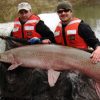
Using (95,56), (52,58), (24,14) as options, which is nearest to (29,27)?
(24,14)

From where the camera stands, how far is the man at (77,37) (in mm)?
5238

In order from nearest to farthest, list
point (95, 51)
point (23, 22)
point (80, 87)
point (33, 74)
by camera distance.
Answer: point (95, 51)
point (80, 87)
point (33, 74)
point (23, 22)

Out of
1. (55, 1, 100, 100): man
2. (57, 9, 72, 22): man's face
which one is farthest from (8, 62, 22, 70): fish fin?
(57, 9, 72, 22): man's face

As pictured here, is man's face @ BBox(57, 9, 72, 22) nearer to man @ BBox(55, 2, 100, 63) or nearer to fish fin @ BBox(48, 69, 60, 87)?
man @ BBox(55, 2, 100, 63)

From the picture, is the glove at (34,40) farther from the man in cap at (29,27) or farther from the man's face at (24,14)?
the man's face at (24,14)

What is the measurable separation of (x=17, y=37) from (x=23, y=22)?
299 mm

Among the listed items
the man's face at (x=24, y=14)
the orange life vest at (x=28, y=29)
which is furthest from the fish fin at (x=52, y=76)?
the man's face at (x=24, y=14)

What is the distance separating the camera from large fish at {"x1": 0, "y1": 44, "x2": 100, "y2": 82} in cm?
493

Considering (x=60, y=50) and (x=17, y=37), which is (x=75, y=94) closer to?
(x=60, y=50)

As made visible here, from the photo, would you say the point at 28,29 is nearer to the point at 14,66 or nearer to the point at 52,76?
the point at 14,66

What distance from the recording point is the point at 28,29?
6.23m

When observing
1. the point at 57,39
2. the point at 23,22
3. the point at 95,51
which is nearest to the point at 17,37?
the point at 23,22

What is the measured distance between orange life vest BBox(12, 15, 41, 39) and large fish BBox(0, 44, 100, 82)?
82 cm

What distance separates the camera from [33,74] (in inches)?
226
